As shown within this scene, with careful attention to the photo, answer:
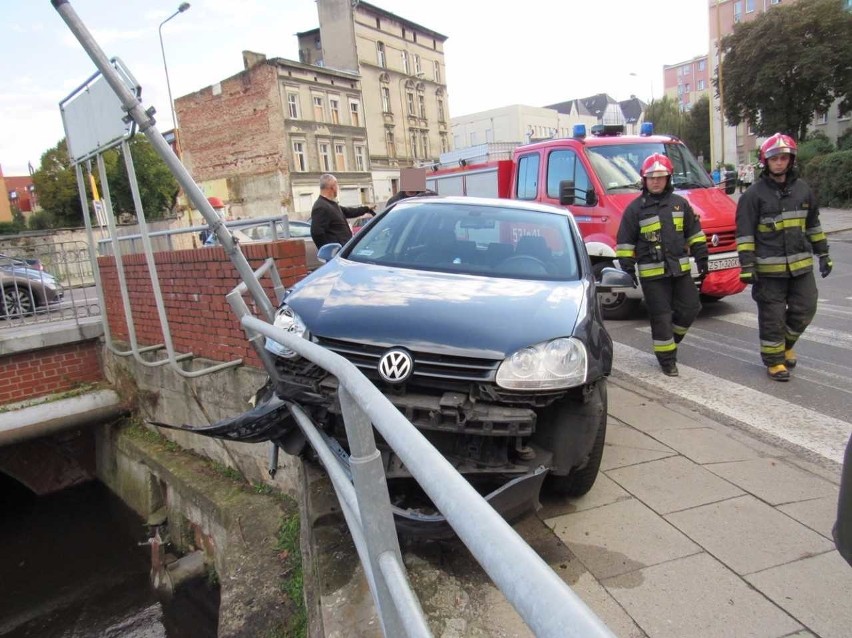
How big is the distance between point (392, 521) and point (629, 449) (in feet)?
9.08

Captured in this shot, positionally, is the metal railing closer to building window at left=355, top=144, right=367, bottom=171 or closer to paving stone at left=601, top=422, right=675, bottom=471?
paving stone at left=601, top=422, right=675, bottom=471

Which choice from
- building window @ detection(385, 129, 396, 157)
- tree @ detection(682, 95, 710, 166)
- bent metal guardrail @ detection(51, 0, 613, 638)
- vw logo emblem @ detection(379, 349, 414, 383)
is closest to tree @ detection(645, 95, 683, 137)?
tree @ detection(682, 95, 710, 166)

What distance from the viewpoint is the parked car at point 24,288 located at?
23.5 ft

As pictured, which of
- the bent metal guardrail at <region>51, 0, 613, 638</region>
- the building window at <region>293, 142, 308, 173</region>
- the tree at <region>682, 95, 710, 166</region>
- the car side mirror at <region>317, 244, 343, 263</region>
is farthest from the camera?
the tree at <region>682, 95, 710, 166</region>

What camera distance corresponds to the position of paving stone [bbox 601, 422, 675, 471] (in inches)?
144

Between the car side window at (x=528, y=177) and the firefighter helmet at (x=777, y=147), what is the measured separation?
147 inches

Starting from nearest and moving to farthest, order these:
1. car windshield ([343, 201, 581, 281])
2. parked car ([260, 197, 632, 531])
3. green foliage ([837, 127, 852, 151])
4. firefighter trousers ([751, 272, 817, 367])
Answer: parked car ([260, 197, 632, 531]), car windshield ([343, 201, 581, 281]), firefighter trousers ([751, 272, 817, 367]), green foliage ([837, 127, 852, 151])

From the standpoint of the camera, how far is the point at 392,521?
4.85ft

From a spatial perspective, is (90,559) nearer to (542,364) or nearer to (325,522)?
(325,522)

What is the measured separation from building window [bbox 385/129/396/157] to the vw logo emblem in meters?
47.1

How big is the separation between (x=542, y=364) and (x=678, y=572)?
1.08m

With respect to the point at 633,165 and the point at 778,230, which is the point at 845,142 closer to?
the point at 633,165

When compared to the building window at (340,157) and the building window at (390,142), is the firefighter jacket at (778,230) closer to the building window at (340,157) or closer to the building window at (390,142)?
the building window at (340,157)

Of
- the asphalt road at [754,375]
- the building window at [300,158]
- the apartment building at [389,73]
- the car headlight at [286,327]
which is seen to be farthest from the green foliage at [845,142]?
the car headlight at [286,327]
